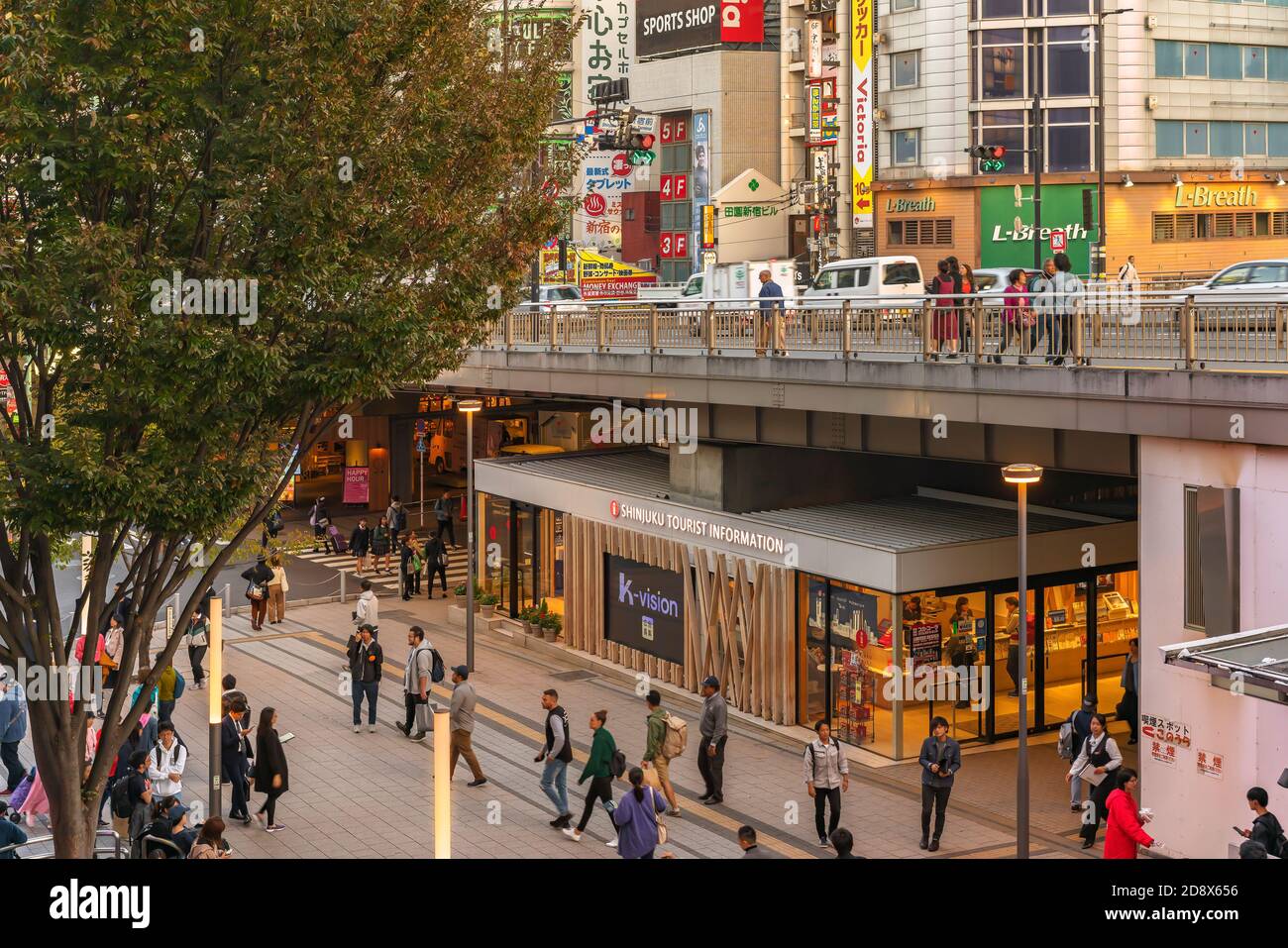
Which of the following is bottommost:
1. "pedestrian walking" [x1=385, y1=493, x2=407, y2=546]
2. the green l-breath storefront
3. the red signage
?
"pedestrian walking" [x1=385, y1=493, x2=407, y2=546]

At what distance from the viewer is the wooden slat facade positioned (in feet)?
78.3

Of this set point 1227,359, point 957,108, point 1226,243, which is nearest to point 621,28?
point 957,108

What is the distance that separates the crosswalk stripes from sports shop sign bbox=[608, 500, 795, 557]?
10.3 m

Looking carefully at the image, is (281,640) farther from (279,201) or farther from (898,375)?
(279,201)

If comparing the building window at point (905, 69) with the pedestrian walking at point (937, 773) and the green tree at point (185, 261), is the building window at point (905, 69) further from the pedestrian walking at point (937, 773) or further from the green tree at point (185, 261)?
the green tree at point (185, 261)

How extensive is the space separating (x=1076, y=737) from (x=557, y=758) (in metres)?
6.66

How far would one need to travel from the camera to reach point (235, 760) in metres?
18.7

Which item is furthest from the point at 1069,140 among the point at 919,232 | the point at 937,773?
the point at 937,773

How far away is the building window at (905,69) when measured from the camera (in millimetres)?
57219

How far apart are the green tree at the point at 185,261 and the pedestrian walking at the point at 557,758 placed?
5515 mm

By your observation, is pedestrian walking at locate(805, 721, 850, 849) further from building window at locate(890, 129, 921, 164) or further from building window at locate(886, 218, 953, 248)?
building window at locate(890, 129, 921, 164)

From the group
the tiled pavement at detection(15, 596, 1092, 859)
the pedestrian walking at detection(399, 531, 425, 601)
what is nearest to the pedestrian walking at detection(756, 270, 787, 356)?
the tiled pavement at detection(15, 596, 1092, 859)

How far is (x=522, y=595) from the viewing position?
32531 millimetres

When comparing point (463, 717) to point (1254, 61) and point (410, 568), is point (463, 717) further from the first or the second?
point (1254, 61)
